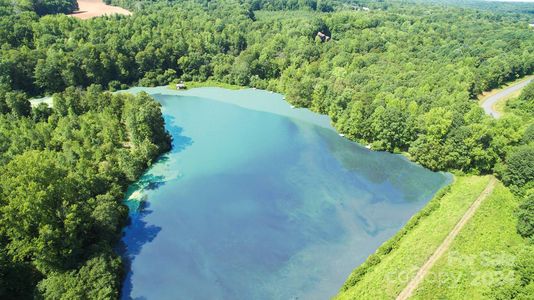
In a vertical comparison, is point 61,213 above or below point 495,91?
below

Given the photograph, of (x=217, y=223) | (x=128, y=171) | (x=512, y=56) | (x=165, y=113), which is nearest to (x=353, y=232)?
(x=217, y=223)

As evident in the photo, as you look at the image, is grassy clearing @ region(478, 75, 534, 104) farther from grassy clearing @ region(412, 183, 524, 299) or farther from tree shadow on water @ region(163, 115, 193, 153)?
tree shadow on water @ region(163, 115, 193, 153)

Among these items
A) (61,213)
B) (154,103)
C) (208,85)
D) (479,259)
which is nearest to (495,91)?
(479,259)

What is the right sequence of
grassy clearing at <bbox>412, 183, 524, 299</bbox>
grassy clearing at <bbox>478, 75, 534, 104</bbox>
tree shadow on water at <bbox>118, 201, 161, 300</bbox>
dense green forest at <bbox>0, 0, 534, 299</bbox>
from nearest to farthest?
A: dense green forest at <bbox>0, 0, 534, 299</bbox> → grassy clearing at <bbox>412, 183, 524, 299</bbox> → tree shadow on water at <bbox>118, 201, 161, 300</bbox> → grassy clearing at <bbox>478, 75, 534, 104</bbox>

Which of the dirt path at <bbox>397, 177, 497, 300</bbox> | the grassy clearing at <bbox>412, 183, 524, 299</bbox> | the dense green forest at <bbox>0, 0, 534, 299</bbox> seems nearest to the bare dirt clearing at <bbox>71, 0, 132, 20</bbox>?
the dense green forest at <bbox>0, 0, 534, 299</bbox>

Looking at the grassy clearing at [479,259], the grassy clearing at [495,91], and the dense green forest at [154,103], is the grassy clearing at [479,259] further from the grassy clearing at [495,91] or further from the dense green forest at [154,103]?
the grassy clearing at [495,91]

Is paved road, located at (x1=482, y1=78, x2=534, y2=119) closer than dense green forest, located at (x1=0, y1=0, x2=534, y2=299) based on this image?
No

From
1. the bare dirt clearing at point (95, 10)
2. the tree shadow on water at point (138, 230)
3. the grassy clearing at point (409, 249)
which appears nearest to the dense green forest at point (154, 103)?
the tree shadow on water at point (138, 230)

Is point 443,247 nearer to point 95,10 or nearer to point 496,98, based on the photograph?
point 496,98
